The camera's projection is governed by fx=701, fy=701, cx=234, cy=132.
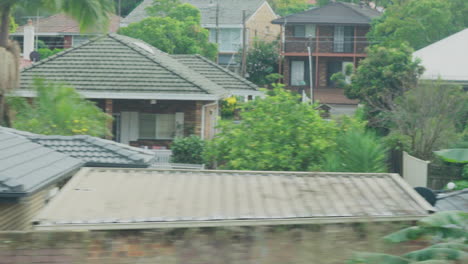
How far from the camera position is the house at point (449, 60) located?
1114 inches

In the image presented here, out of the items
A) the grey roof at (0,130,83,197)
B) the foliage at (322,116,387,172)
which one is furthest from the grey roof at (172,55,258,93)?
the grey roof at (0,130,83,197)

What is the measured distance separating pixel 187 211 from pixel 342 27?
165ft

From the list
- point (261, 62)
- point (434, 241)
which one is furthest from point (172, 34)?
point (434, 241)

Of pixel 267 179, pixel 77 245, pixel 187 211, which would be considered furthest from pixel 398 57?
pixel 77 245

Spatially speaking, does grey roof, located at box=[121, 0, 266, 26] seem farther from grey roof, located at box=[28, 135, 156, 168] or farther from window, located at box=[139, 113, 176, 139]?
grey roof, located at box=[28, 135, 156, 168]

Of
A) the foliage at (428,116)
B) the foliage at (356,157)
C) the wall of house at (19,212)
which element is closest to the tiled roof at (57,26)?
the foliage at (428,116)

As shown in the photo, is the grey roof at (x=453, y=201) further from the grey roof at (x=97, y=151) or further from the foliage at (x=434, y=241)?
the foliage at (x=434, y=241)

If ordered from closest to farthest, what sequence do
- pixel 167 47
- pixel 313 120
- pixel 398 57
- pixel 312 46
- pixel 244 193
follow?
pixel 244 193
pixel 313 120
pixel 398 57
pixel 167 47
pixel 312 46

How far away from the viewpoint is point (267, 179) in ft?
31.0

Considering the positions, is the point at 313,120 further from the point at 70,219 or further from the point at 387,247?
the point at 387,247

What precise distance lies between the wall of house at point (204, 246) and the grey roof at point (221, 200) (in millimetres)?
969

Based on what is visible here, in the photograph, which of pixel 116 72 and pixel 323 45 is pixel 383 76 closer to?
pixel 116 72

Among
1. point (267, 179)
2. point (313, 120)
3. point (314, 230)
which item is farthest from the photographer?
point (313, 120)

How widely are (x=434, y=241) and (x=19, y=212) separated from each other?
6.12 metres
